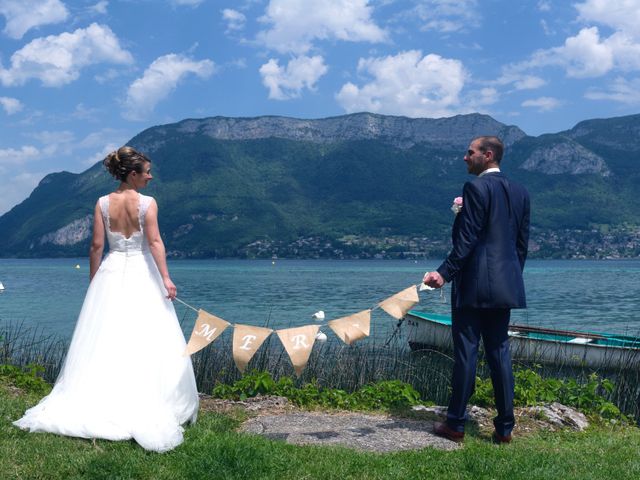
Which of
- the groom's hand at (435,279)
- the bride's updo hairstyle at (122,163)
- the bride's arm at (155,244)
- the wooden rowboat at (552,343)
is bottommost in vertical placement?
the wooden rowboat at (552,343)

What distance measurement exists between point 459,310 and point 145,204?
329 cm

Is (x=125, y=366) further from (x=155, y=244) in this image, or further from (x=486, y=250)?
(x=486, y=250)

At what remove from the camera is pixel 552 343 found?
18438 mm

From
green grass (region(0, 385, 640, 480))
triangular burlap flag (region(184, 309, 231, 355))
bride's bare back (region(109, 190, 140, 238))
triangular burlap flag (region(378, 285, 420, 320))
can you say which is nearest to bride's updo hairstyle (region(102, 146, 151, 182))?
bride's bare back (region(109, 190, 140, 238))

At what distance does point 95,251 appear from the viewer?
640 centimetres

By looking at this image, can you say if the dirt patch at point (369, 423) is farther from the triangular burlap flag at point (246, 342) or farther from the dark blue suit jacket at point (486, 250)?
the dark blue suit jacket at point (486, 250)

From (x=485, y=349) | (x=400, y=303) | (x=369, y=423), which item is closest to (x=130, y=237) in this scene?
(x=400, y=303)

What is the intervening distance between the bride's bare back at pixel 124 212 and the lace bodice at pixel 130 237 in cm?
3

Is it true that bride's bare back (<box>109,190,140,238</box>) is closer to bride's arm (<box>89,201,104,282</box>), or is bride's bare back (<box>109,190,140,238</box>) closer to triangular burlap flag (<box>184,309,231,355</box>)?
bride's arm (<box>89,201,104,282</box>)

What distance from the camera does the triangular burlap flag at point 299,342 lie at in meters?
6.31

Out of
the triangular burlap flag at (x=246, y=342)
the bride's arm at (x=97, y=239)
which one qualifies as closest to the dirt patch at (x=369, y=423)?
the triangular burlap flag at (x=246, y=342)

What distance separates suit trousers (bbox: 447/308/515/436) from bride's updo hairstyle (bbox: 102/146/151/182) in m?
3.50

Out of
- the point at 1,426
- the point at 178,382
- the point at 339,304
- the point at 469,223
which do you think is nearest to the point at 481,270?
the point at 469,223

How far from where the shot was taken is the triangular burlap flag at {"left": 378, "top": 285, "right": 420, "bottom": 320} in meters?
6.52
